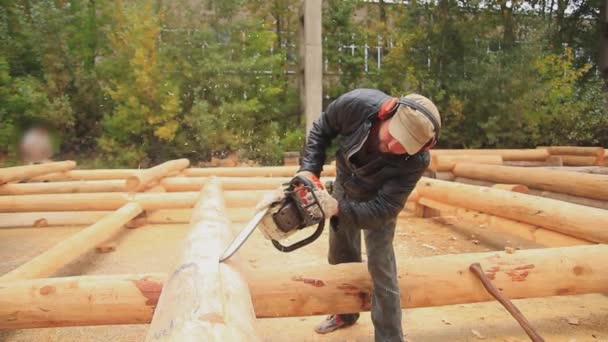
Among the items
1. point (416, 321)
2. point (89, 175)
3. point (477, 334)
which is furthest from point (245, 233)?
point (89, 175)

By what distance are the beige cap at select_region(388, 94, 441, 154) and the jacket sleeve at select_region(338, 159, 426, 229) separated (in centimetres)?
26

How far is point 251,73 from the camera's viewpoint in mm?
11594

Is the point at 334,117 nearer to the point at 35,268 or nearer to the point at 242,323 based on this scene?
the point at 242,323

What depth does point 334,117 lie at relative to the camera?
97.9 inches

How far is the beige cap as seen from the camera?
5.83ft

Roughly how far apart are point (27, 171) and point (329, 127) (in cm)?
559

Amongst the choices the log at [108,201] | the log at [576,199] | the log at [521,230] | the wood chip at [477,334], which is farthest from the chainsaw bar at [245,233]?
the log at [576,199]

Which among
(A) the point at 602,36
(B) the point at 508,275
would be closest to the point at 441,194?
(B) the point at 508,275

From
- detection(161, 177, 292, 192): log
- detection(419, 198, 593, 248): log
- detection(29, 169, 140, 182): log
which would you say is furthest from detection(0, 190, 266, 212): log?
detection(419, 198, 593, 248): log

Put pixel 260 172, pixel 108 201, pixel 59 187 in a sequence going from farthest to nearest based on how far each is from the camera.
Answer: pixel 260 172 → pixel 59 187 → pixel 108 201

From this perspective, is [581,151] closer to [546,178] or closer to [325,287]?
[546,178]

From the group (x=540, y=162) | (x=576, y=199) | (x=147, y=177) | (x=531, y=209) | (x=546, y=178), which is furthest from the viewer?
(x=540, y=162)

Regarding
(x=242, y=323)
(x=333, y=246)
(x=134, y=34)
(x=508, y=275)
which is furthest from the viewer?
(x=134, y=34)

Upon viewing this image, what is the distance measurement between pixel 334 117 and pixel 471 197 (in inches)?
106
